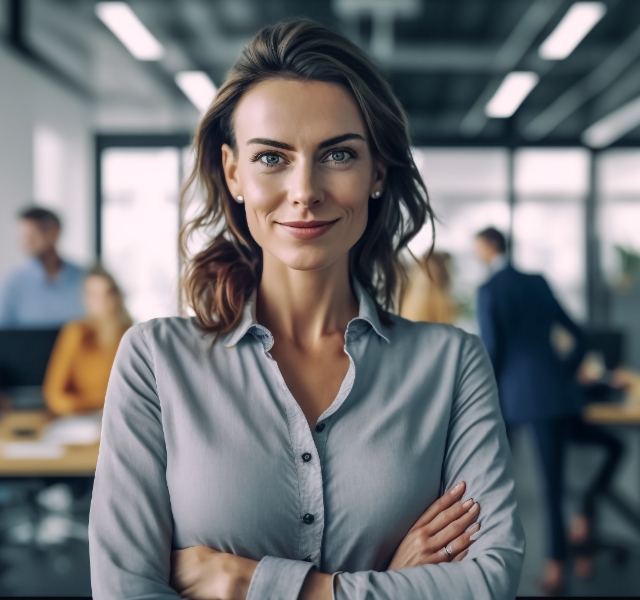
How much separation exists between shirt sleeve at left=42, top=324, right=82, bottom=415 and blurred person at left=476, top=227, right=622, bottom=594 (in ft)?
6.90

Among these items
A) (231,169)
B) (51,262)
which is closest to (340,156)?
(231,169)

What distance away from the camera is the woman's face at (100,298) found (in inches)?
145

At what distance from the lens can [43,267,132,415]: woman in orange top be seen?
3.49 meters

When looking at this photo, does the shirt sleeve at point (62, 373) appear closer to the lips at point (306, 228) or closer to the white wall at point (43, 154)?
the white wall at point (43, 154)

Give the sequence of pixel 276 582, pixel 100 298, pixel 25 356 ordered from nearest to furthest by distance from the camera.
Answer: pixel 276 582, pixel 25 356, pixel 100 298

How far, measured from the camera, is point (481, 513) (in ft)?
3.70

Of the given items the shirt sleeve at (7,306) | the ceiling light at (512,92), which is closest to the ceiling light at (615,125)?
the ceiling light at (512,92)

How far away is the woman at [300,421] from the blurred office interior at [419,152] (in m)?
1.75

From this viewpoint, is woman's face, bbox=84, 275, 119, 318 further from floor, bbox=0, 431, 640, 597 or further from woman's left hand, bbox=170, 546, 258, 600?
woman's left hand, bbox=170, 546, 258, 600

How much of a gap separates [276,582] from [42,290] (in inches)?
157

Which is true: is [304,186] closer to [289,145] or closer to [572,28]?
[289,145]

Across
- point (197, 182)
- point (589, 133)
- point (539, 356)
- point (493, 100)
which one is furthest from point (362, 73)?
point (589, 133)

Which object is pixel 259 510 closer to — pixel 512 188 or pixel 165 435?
pixel 165 435

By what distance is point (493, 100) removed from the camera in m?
7.78
